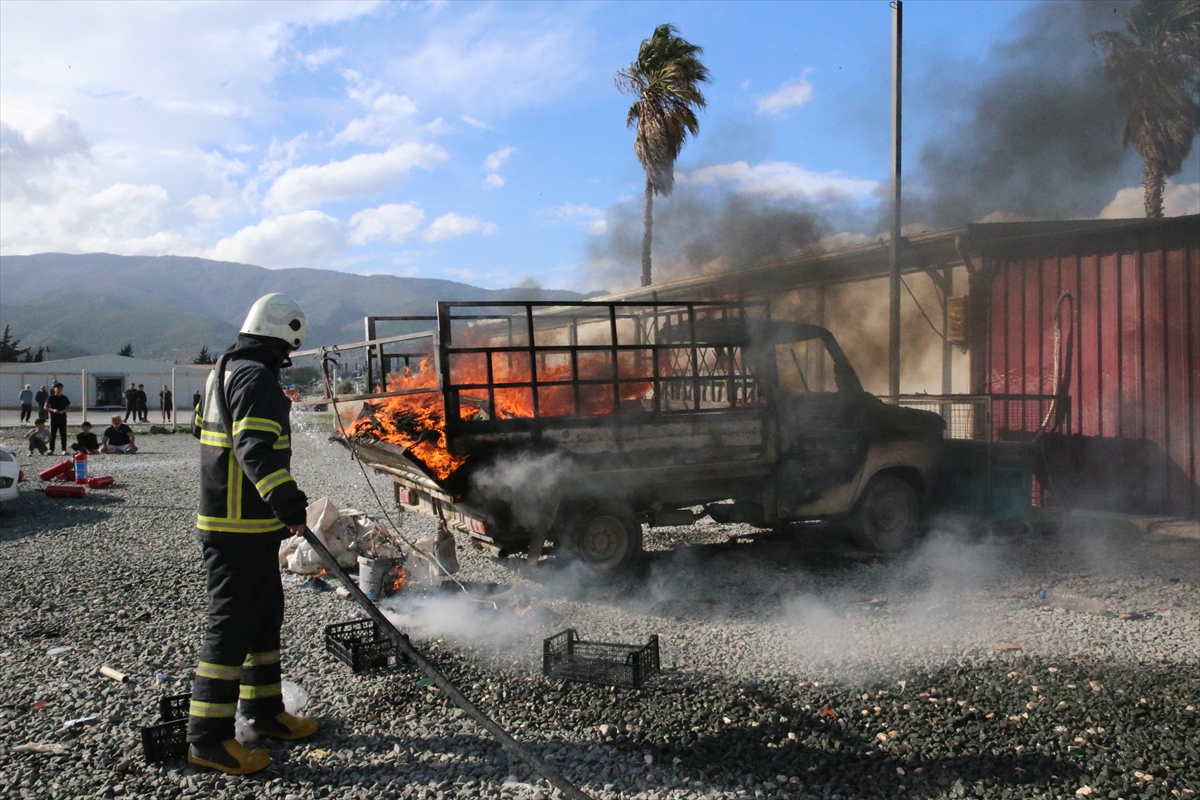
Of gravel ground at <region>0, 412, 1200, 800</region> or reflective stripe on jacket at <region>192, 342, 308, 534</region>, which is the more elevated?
reflective stripe on jacket at <region>192, 342, 308, 534</region>

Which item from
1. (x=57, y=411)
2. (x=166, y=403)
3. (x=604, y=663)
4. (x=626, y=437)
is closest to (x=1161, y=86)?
(x=626, y=437)

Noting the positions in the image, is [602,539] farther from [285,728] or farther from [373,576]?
[285,728]

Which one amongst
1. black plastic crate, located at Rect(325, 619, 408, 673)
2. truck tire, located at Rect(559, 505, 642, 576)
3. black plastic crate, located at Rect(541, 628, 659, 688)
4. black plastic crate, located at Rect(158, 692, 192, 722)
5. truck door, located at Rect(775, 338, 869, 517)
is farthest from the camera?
truck door, located at Rect(775, 338, 869, 517)

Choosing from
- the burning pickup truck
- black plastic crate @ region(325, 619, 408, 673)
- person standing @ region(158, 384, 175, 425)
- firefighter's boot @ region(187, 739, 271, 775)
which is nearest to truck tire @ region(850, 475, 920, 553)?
the burning pickup truck

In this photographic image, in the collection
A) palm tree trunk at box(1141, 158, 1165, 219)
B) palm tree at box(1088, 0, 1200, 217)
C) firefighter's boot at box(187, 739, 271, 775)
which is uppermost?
palm tree at box(1088, 0, 1200, 217)

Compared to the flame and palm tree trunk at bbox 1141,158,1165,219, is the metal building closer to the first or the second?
the flame

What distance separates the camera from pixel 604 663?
4492 millimetres

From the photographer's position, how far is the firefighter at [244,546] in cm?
345

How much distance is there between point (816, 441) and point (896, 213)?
495 centimetres

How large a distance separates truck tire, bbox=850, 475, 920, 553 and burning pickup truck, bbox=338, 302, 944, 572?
0.01 meters

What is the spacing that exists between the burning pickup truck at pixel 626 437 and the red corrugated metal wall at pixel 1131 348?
3.26m

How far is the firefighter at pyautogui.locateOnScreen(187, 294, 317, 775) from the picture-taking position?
3.45 meters

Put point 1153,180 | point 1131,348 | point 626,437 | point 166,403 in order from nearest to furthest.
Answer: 1. point 626,437
2. point 1131,348
3. point 1153,180
4. point 166,403

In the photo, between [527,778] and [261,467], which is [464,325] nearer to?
[261,467]
